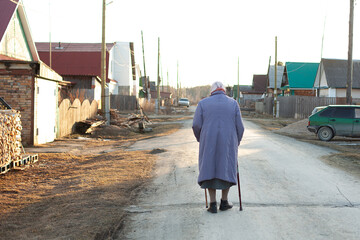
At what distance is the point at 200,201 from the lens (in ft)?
21.8

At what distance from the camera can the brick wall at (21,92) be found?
14.0m

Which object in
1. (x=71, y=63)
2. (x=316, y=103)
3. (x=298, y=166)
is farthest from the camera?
(x=71, y=63)

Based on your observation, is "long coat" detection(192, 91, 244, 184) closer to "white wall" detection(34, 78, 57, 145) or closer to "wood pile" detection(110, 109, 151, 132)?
"white wall" detection(34, 78, 57, 145)

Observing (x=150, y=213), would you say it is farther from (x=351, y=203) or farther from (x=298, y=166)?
(x=298, y=166)

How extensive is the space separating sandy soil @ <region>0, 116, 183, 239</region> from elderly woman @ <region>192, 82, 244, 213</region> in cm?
137

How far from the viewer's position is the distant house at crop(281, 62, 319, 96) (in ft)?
174

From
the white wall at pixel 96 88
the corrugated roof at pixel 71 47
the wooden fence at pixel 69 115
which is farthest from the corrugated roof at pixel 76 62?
the wooden fence at pixel 69 115

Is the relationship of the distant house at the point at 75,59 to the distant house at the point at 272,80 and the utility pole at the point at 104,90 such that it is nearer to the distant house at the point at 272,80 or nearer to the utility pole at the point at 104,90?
the utility pole at the point at 104,90

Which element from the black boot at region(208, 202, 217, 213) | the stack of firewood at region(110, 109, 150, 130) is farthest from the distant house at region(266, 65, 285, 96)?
the black boot at region(208, 202, 217, 213)

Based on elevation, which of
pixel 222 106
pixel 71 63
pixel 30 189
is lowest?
pixel 30 189

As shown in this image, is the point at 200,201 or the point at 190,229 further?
the point at 200,201

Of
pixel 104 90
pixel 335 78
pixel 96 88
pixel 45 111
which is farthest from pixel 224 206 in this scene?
pixel 335 78

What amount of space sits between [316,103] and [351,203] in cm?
3193

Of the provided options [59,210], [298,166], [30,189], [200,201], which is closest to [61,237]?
[59,210]
